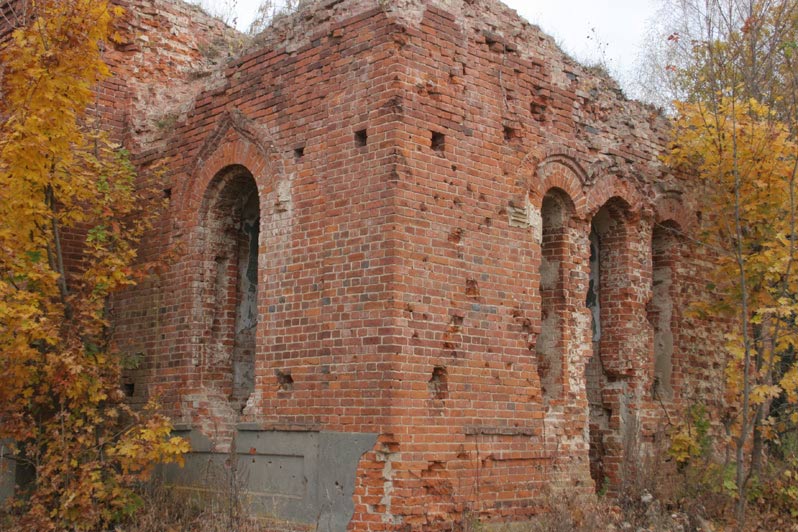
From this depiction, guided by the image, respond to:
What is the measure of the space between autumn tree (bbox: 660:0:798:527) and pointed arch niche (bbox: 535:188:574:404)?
1716mm

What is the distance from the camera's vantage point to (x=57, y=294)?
8.00 meters

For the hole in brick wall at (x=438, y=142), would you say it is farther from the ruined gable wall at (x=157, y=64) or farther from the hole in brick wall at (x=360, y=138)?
the ruined gable wall at (x=157, y=64)

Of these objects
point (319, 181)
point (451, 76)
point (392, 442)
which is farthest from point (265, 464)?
point (451, 76)

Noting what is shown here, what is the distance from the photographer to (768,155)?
9.52 meters

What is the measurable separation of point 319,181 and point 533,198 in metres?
2.23

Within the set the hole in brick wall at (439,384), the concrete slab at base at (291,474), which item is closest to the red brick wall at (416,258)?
the hole in brick wall at (439,384)

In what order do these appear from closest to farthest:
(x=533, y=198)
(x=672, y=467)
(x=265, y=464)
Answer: (x=265, y=464) < (x=533, y=198) < (x=672, y=467)

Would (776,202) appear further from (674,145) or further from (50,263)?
(50,263)

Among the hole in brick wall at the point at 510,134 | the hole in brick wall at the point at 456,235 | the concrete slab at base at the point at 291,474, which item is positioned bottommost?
the concrete slab at base at the point at 291,474

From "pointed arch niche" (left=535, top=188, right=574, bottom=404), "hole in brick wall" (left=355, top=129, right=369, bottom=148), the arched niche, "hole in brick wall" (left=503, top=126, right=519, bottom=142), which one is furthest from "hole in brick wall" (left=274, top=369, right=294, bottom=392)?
the arched niche

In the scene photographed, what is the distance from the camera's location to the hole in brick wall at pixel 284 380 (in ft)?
25.9

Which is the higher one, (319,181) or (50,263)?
(319,181)

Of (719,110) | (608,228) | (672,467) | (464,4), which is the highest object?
(464,4)

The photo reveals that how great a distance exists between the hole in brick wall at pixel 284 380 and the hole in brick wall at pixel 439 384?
1347 millimetres
